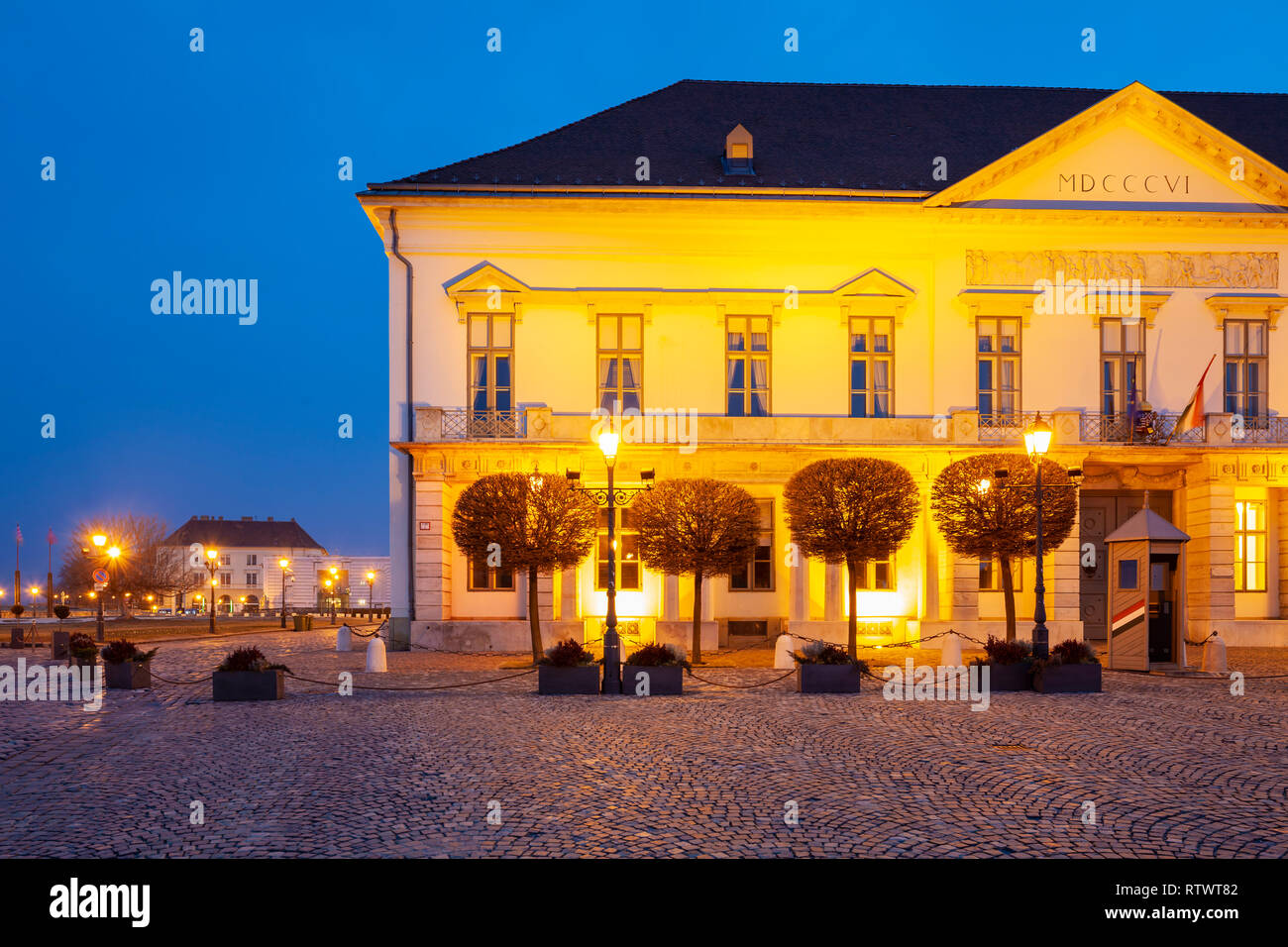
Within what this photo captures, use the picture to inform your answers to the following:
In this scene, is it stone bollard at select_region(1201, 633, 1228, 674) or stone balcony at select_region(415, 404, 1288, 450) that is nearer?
stone bollard at select_region(1201, 633, 1228, 674)

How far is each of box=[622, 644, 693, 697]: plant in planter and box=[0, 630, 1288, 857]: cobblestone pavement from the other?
0.51 m

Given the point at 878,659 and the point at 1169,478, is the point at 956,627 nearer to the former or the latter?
the point at 878,659

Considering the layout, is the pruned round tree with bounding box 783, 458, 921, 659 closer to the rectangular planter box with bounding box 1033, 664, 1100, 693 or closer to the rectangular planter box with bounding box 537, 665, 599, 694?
the rectangular planter box with bounding box 1033, 664, 1100, 693

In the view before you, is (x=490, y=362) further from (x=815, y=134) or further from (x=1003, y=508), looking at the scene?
(x=1003, y=508)

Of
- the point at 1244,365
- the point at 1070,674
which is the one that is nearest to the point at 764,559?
the point at 1070,674

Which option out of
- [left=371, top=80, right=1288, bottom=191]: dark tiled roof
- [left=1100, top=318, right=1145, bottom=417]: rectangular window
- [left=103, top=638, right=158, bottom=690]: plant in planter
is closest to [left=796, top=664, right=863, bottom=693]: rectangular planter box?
[left=103, top=638, right=158, bottom=690]: plant in planter

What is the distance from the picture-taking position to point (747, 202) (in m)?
24.2

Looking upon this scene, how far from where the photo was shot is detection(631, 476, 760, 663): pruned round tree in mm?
20000

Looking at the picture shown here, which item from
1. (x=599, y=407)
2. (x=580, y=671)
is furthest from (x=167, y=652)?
(x=580, y=671)

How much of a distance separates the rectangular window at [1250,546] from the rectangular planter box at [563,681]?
21688 millimetres

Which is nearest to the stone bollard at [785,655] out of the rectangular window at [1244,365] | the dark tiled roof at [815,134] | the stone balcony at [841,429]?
the stone balcony at [841,429]

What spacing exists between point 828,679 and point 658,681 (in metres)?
3.09

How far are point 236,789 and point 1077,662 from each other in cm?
1379

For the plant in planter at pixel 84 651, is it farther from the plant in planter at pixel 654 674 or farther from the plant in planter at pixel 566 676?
the plant in planter at pixel 654 674
